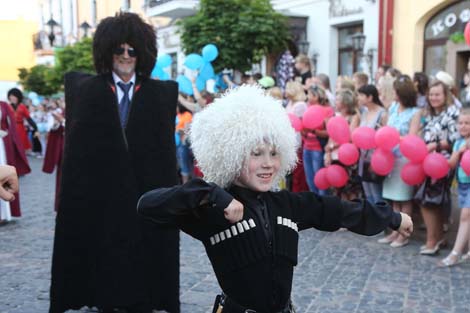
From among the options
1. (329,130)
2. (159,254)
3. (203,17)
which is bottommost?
(159,254)

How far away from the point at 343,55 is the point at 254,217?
1315cm

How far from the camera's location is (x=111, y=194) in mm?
3695

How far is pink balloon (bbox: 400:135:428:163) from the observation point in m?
5.45

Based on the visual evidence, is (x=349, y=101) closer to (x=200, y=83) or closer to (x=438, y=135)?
(x=438, y=135)

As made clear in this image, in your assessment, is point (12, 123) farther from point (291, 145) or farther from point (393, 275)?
point (291, 145)

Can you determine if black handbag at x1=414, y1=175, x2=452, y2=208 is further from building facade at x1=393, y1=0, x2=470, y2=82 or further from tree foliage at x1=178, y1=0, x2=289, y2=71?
tree foliage at x1=178, y1=0, x2=289, y2=71

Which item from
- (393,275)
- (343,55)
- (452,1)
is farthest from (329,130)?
(343,55)

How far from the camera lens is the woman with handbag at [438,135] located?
5.63 metres

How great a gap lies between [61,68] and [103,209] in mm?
23258

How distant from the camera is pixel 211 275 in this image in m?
5.04

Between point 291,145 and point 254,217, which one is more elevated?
point 291,145

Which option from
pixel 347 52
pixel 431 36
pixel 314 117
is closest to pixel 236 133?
pixel 314 117

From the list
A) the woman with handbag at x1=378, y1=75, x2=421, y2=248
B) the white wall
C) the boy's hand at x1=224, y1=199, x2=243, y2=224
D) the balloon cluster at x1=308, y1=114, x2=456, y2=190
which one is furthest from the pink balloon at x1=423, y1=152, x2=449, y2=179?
the white wall

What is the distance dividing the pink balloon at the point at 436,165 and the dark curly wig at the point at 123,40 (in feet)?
9.37
